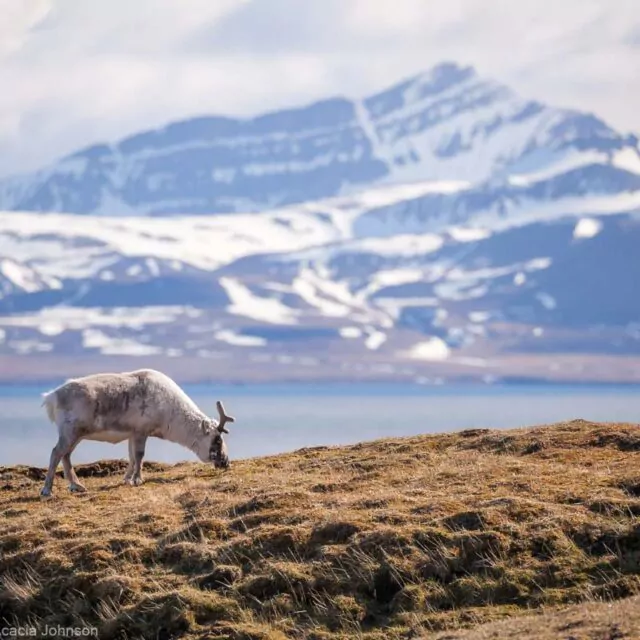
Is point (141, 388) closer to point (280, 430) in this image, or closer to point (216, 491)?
point (216, 491)

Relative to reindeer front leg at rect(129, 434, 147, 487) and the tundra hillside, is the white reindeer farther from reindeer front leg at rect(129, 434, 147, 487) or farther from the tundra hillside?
the tundra hillside

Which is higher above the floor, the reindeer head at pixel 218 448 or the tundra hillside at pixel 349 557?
the reindeer head at pixel 218 448

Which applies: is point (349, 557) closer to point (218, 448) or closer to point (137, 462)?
point (137, 462)

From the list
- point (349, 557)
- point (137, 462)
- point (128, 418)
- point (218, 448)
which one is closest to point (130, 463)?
point (137, 462)

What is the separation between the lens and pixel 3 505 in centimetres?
2878

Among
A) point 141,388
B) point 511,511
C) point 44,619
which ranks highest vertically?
point 141,388

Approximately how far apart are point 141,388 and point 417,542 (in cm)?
960

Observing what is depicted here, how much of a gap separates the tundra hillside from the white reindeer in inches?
73.7

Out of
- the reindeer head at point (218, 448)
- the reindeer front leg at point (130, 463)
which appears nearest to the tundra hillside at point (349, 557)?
the reindeer front leg at point (130, 463)

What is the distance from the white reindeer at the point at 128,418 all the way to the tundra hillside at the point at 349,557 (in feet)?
6.15

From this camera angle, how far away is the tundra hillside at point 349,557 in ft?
72.2

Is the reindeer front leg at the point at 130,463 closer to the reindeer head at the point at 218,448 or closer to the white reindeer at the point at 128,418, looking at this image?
the white reindeer at the point at 128,418

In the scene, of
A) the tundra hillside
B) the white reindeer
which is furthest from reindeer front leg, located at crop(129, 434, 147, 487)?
the tundra hillside

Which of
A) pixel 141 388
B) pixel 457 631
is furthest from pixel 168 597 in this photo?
pixel 141 388
